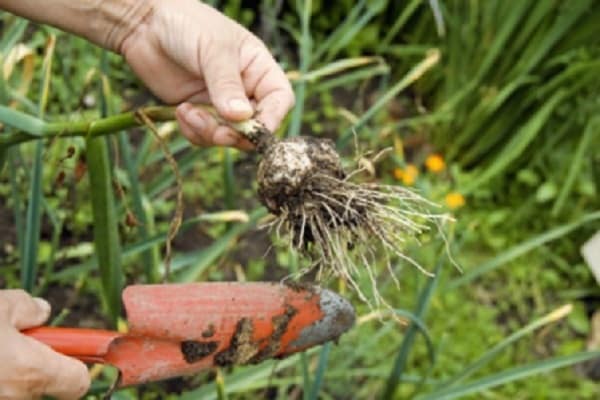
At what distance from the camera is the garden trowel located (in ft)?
3.28

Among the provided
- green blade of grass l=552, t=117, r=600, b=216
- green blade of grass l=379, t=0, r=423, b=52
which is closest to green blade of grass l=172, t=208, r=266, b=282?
green blade of grass l=379, t=0, r=423, b=52

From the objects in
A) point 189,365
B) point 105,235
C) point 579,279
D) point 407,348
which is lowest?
point 579,279

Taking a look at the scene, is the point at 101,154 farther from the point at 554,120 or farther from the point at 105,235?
the point at 554,120

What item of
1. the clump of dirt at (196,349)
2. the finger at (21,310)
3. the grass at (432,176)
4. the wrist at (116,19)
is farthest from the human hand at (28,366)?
the grass at (432,176)

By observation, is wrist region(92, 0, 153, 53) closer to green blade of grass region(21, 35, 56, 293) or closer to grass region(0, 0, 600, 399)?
green blade of grass region(21, 35, 56, 293)

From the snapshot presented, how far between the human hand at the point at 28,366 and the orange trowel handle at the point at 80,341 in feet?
0.04

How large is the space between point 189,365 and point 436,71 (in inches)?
72.6

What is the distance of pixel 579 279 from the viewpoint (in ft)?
8.06

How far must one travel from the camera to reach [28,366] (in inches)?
37.4

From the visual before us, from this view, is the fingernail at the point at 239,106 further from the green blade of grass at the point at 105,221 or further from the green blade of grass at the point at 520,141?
the green blade of grass at the point at 520,141

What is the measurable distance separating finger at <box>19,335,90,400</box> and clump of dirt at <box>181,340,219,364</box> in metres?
0.12

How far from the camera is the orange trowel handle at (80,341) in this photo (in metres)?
0.99

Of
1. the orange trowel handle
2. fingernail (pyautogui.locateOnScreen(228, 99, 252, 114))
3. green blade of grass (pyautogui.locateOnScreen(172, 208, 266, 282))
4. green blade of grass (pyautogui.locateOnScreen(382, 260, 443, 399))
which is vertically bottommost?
green blade of grass (pyautogui.locateOnScreen(382, 260, 443, 399))

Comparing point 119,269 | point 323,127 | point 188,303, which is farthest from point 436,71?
point 188,303
